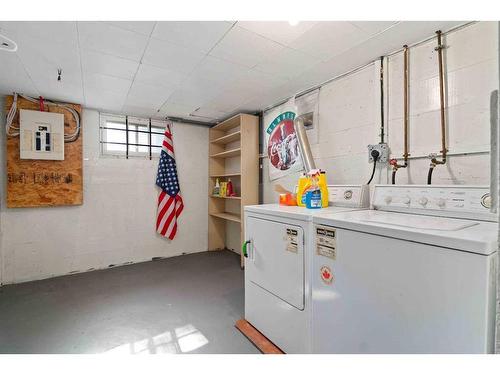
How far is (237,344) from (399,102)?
7.35 feet

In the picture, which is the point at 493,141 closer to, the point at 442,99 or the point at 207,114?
the point at 442,99

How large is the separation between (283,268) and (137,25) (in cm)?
186

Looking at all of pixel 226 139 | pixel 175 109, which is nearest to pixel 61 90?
pixel 175 109

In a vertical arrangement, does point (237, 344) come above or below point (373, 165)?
below

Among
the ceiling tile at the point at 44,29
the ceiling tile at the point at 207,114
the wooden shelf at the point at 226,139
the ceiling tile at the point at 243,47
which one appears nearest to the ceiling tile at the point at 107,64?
the ceiling tile at the point at 44,29

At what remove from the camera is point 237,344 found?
67.2 inches

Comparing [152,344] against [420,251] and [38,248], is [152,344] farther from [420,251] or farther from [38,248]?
[38,248]

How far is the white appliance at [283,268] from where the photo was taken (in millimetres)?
1417

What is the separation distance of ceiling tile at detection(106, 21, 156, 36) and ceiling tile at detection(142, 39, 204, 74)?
111 mm

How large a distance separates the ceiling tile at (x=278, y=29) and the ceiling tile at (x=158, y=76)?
93 centimetres

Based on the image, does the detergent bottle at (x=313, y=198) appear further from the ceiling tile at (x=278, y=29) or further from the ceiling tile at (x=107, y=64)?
the ceiling tile at (x=107, y=64)

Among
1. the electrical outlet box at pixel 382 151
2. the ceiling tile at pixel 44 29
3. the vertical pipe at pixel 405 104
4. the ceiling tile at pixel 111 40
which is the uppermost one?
the ceiling tile at pixel 111 40

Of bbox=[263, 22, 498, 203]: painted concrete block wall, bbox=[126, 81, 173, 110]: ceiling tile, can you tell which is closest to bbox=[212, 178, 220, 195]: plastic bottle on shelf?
bbox=[126, 81, 173, 110]: ceiling tile
